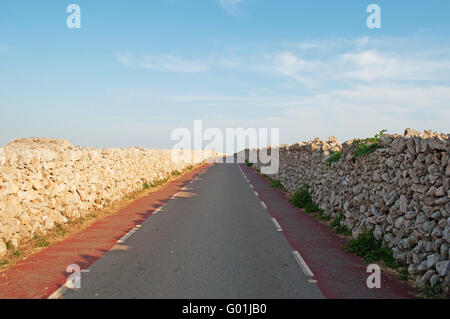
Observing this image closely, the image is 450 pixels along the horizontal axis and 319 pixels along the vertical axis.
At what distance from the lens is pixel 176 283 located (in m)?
5.87

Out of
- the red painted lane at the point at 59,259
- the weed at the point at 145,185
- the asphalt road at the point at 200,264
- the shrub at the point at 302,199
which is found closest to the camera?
the asphalt road at the point at 200,264

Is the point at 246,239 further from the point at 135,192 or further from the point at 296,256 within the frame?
the point at 135,192

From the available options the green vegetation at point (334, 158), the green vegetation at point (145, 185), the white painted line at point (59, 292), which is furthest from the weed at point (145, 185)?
the white painted line at point (59, 292)

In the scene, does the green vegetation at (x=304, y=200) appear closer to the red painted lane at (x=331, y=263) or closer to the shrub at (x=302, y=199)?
the shrub at (x=302, y=199)

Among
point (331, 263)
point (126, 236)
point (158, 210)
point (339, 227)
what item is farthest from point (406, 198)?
point (158, 210)

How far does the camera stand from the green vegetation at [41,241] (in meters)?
8.39

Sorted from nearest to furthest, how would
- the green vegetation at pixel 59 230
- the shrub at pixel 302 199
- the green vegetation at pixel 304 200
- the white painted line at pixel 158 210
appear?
the green vegetation at pixel 59 230 < the white painted line at pixel 158 210 < the green vegetation at pixel 304 200 < the shrub at pixel 302 199

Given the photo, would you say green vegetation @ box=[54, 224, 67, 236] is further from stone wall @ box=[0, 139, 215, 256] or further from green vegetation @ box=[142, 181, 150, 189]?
green vegetation @ box=[142, 181, 150, 189]

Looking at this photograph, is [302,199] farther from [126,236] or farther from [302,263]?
[126,236]

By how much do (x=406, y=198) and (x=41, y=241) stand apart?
870cm

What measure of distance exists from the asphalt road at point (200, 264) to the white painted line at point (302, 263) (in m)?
0.11

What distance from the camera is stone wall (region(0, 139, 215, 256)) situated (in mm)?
8125

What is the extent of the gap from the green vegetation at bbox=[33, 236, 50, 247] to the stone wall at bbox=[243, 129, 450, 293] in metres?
8.04

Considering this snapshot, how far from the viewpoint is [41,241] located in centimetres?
857
